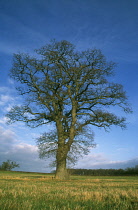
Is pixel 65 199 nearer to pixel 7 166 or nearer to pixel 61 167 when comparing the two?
pixel 61 167

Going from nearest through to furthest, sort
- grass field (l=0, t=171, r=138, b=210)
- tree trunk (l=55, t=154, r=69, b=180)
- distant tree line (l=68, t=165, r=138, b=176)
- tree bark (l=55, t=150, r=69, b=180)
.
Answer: grass field (l=0, t=171, r=138, b=210) → tree bark (l=55, t=150, r=69, b=180) → tree trunk (l=55, t=154, r=69, b=180) → distant tree line (l=68, t=165, r=138, b=176)

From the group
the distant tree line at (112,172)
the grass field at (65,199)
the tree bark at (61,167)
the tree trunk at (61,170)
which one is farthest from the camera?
the distant tree line at (112,172)

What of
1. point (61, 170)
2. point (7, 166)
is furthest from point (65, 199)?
point (7, 166)

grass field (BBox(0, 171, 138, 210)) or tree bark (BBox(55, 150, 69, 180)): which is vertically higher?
tree bark (BBox(55, 150, 69, 180))

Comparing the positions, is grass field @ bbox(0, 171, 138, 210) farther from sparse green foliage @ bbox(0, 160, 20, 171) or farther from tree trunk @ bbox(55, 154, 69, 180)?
sparse green foliage @ bbox(0, 160, 20, 171)

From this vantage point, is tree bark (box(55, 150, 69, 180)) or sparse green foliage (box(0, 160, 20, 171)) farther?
sparse green foliage (box(0, 160, 20, 171))

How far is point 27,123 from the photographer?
23203 millimetres

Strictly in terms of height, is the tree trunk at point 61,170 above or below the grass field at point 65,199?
above

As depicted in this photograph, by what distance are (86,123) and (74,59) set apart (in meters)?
7.42

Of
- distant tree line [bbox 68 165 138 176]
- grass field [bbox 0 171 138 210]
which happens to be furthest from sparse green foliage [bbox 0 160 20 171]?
grass field [bbox 0 171 138 210]

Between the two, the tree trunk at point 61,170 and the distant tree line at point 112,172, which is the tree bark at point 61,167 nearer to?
the tree trunk at point 61,170

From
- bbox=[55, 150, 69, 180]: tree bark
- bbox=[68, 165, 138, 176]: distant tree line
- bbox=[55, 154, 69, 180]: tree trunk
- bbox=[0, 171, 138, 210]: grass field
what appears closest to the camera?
bbox=[0, 171, 138, 210]: grass field

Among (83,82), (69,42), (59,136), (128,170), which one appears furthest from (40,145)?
(128,170)

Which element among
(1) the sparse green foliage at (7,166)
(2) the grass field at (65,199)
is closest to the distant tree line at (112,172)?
(1) the sparse green foliage at (7,166)
